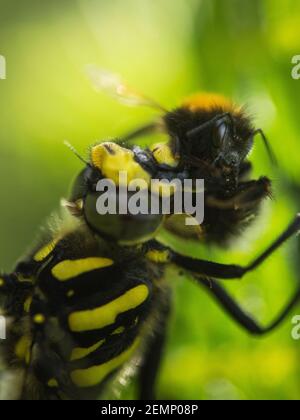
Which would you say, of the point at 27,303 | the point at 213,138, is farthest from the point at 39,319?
the point at 213,138

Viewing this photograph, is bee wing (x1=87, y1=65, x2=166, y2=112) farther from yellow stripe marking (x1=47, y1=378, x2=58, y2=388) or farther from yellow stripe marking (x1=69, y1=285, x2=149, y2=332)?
yellow stripe marking (x1=47, y1=378, x2=58, y2=388)

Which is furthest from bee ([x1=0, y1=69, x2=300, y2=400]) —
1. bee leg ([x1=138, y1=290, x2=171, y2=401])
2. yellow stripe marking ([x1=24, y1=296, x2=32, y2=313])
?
bee leg ([x1=138, y1=290, x2=171, y2=401])

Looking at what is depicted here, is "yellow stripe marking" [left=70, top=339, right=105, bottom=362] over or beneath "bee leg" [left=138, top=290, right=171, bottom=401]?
over

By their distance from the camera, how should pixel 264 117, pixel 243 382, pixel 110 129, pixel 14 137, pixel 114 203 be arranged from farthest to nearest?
pixel 14 137 < pixel 110 129 < pixel 243 382 < pixel 264 117 < pixel 114 203

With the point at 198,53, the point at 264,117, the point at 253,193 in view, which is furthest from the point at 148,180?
the point at 198,53

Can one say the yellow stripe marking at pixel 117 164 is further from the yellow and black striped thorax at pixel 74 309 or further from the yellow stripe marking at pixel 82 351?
the yellow stripe marking at pixel 82 351

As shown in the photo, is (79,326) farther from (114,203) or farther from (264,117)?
(264,117)

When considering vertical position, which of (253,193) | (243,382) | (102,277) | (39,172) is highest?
(253,193)
